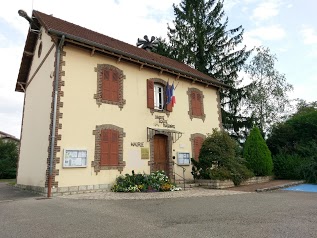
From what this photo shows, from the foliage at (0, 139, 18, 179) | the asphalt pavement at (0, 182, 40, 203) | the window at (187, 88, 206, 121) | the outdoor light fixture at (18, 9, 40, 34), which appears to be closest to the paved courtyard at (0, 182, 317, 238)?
the asphalt pavement at (0, 182, 40, 203)

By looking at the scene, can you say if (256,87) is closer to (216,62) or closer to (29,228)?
(216,62)

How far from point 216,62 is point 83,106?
1336cm

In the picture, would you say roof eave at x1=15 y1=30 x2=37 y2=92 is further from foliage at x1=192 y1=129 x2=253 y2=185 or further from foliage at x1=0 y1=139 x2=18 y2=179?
foliage at x1=0 y1=139 x2=18 y2=179

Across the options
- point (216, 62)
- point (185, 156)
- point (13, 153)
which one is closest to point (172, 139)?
point (185, 156)

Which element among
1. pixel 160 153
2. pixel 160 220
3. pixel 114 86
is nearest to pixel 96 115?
pixel 114 86

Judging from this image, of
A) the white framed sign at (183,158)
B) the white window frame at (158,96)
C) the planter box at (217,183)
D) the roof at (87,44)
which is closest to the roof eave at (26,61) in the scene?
the roof at (87,44)

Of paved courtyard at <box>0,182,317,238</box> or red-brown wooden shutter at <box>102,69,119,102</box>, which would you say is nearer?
paved courtyard at <box>0,182,317,238</box>

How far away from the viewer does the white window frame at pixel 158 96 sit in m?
12.6

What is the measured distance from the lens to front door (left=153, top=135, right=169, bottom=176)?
11.8m

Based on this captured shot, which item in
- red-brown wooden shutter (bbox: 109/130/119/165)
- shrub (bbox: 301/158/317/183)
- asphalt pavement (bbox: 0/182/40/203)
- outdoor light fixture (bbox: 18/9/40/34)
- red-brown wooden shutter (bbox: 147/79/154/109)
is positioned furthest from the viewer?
shrub (bbox: 301/158/317/183)

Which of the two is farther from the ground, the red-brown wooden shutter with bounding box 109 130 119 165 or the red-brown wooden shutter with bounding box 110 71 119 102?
the red-brown wooden shutter with bounding box 110 71 119 102

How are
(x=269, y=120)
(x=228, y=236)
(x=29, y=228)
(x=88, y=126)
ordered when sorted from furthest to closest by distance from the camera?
(x=269, y=120) < (x=88, y=126) < (x=29, y=228) < (x=228, y=236)

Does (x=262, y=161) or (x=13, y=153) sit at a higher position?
(x=13, y=153)

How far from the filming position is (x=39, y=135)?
Result: 10.5 m
